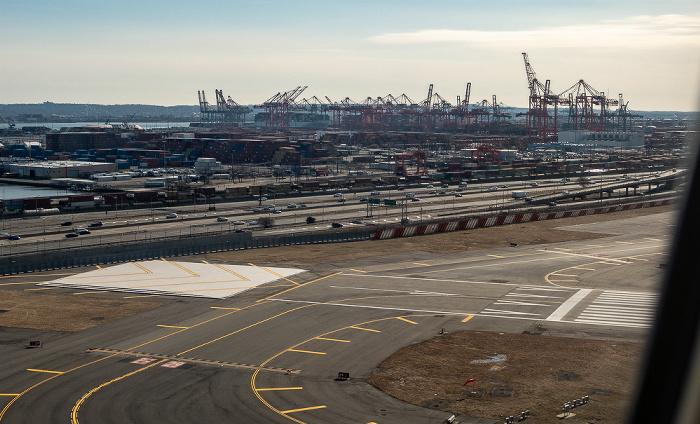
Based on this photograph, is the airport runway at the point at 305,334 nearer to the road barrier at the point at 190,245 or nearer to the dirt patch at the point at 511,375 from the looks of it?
the dirt patch at the point at 511,375

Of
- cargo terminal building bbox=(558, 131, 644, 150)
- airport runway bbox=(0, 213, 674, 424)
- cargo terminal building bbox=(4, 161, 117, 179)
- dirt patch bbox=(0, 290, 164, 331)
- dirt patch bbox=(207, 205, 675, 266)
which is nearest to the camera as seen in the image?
airport runway bbox=(0, 213, 674, 424)

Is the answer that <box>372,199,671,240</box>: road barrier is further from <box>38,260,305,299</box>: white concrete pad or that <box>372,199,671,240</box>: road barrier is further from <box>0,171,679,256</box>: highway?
<box>38,260,305,299</box>: white concrete pad

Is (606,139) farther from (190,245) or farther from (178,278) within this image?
(178,278)

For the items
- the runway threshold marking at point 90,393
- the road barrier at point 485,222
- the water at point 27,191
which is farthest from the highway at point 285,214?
the water at point 27,191

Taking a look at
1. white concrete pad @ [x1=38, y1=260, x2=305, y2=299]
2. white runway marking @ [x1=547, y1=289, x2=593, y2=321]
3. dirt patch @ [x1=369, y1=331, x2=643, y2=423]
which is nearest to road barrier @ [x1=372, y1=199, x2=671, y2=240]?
white concrete pad @ [x1=38, y1=260, x2=305, y2=299]

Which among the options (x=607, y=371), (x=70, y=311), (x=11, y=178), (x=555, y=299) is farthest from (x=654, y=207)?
(x=11, y=178)

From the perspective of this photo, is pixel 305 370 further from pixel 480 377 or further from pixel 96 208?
pixel 96 208
